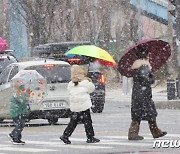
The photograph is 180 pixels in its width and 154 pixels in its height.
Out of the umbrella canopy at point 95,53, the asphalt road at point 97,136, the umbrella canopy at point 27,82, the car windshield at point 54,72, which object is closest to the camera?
the asphalt road at point 97,136

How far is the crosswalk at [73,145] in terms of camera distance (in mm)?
14469

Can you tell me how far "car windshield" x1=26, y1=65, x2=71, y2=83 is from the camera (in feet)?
69.8

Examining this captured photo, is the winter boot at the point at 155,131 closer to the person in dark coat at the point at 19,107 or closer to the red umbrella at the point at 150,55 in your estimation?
the red umbrella at the point at 150,55

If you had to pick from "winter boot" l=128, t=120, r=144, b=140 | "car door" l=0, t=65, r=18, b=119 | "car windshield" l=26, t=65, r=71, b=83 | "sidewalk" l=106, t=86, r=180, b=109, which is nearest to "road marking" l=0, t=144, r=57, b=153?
"winter boot" l=128, t=120, r=144, b=140

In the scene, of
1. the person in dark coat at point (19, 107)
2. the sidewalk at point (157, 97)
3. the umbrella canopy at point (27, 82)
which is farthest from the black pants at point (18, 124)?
the sidewalk at point (157, 97)

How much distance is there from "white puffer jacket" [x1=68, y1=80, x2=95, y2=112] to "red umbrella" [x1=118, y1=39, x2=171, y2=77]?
35.3 inches

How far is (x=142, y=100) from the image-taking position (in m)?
15.4

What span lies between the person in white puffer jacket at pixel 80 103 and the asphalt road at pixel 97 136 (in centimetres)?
22

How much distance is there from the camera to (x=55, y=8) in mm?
45875

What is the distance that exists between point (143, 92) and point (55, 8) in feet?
101

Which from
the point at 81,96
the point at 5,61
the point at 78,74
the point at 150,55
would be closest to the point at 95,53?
the point at 78,74

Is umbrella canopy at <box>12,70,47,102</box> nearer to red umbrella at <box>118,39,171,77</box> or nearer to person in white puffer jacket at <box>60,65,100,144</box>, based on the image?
person in white puffer jacket at <box>60,65,100,144</box>

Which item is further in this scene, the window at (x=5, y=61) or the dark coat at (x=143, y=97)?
the window at (x=5, y=61)

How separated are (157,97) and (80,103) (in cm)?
2106
